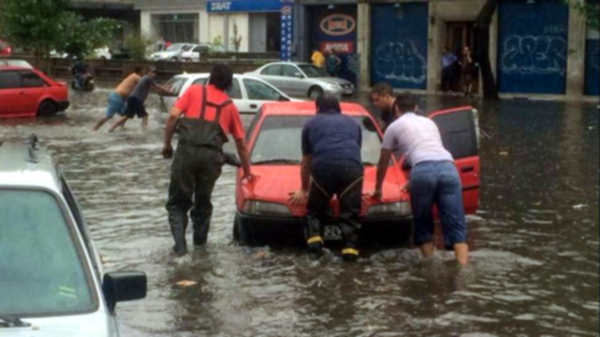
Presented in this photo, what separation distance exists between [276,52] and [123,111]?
114ft

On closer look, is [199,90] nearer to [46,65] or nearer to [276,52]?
[46,65]

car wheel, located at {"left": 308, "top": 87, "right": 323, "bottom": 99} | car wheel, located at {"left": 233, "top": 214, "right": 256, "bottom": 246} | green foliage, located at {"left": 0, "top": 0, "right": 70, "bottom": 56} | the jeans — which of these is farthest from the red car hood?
green foliage, located at {"left": 0, "top": 0, "right": 70, "bottom": 56}

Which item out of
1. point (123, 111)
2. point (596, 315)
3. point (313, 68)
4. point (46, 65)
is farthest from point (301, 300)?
point (46, 65)

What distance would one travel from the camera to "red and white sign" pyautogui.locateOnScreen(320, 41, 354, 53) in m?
46.2

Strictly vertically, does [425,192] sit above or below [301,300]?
above

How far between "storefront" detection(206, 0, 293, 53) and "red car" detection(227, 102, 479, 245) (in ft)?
162

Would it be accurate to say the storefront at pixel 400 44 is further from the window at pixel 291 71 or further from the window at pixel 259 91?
the window at pixel 259 91

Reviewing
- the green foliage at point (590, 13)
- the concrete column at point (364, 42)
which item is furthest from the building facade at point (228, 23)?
the green foliage at point (590, 13)

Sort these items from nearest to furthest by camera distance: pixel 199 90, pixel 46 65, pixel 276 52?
pixel 199 90 < pixel 46 65 < pixel 276 52

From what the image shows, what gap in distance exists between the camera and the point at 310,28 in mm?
47938

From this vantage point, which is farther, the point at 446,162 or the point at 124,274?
the point at 446,162

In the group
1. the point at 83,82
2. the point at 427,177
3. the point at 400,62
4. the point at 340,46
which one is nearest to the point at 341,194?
the point at 427,177

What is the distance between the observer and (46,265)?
495 centimetres

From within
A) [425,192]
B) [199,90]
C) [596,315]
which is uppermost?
[199,90]
